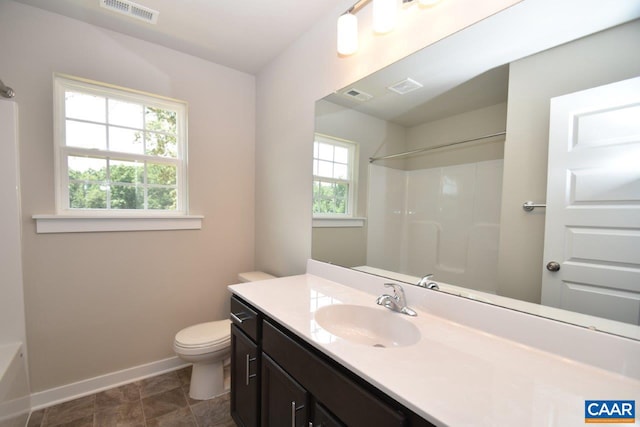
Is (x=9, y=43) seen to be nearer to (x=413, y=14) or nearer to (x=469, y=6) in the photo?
(x=413, y=14)

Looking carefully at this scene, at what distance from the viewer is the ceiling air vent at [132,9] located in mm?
1558

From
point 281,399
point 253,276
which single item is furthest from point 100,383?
point 281,399

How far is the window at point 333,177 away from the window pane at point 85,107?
1.56m

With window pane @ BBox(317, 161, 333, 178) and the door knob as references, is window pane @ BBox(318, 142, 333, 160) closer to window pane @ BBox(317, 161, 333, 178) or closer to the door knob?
window pane @ BBox(317, 161, 333, 178)

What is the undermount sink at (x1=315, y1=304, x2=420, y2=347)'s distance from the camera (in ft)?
3.52

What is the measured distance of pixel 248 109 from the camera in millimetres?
2445

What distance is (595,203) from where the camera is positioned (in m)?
0.77

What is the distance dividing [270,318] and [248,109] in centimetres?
197

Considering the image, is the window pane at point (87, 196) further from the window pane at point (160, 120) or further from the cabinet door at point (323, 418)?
the cabinet door at point (323, 418)

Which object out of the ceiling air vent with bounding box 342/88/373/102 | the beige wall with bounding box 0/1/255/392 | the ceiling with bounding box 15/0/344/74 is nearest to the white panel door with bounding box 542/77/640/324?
the ceiling air vent with bounding box 342/88/373/102

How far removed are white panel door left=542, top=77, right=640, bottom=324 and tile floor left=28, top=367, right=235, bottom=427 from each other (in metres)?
1.84

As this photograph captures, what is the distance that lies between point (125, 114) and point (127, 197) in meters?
0.62

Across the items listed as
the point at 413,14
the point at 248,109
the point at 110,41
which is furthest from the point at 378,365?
the point at 110,41

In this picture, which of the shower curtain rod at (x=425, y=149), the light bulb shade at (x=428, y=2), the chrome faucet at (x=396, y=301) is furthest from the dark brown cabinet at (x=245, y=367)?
the light bulb shade at (x=428, y=2)
